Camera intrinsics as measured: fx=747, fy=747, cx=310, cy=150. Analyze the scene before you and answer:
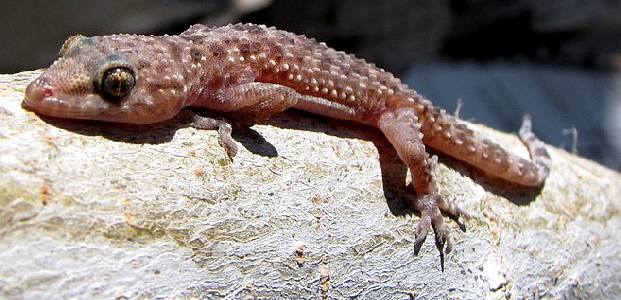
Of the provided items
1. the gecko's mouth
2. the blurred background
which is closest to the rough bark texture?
the gecko's mouth

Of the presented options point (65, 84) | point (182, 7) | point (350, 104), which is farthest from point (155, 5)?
point (65, 84)

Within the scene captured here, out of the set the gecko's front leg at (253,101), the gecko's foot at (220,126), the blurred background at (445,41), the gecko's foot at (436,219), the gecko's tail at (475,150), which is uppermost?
the gecko's front leg at (253,101)

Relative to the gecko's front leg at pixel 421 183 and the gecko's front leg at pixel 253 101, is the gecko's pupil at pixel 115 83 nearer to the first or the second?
the gecko's front leg at pixel 253 101

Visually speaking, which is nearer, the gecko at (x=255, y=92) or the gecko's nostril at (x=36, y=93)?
the gecko's nostril at (x=36, y=93)

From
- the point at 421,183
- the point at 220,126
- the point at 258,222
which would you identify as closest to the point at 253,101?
the point at 220,126

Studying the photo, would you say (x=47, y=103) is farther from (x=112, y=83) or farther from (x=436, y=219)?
(x=436, y=219)

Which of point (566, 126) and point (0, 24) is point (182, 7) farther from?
point (566, 126)

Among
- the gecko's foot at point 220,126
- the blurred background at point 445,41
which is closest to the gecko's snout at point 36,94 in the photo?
the gecko's foot at point 220,126

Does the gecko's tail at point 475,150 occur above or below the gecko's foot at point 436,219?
above

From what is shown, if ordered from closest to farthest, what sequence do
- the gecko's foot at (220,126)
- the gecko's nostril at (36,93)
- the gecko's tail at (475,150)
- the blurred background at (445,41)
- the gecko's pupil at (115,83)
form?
the gecko's nostril at (36,93) → the gecko's pupil at (115,83) → the gecko's foot at (220,126) → the gecko's tail at (475,150) → the blurred background at (445,41)
